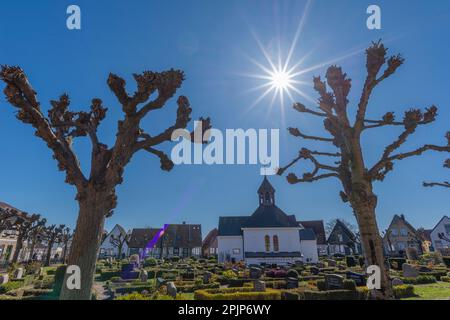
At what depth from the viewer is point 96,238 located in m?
5.30

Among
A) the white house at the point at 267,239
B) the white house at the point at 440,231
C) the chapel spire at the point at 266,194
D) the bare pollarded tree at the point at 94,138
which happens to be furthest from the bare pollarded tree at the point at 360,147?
the white house at the point at 440,231

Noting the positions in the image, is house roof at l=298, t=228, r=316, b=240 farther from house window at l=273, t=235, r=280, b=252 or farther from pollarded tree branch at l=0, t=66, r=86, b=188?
pollarded tree branch at l=0, t=66, r=86, b=188

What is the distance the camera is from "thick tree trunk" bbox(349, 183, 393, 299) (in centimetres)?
515

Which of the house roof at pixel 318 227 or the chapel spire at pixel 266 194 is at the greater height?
the chapel spire at pixel 266 194

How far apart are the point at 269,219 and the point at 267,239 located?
128 inches

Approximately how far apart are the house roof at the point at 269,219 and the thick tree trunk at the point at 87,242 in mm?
38863

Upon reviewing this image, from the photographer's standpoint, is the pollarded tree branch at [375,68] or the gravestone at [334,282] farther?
the gravestone at [334,282]

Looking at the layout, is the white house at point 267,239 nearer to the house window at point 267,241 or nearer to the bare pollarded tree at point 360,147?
the house window at point 267,241

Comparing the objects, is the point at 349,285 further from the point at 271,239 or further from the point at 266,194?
the point at 266,194

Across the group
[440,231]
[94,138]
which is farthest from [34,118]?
[440,231]

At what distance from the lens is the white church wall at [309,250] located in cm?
4394

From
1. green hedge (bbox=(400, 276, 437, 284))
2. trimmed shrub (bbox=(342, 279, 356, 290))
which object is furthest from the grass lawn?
green hedge (bbox=(400, 276, 437, 284))
